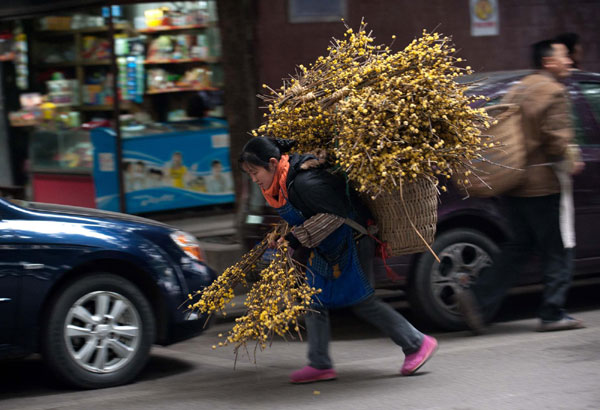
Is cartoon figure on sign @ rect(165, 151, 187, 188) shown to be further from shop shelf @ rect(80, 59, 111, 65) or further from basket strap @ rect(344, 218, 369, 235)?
basket strap @ rect(344, 218, 369, 235)

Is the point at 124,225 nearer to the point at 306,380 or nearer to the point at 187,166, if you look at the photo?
the point at 306,380

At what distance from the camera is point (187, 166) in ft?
35.8

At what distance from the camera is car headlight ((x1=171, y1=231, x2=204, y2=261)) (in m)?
5.88

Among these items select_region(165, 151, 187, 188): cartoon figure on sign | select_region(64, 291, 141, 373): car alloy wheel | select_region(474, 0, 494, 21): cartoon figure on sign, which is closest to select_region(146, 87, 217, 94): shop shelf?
select_region(165, 151, 187, 188): cartoon figure on sign

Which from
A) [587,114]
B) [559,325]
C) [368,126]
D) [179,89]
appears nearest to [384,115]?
[368,126]

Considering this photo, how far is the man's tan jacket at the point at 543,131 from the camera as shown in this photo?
6113 millimetres

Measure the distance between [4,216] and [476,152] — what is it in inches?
108

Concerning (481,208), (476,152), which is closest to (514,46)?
(481,208)

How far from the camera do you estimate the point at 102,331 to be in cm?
543

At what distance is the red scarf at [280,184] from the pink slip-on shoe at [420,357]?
1.18 metres

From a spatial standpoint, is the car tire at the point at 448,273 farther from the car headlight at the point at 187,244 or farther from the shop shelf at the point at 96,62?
the shop shelf at the point at 96,62

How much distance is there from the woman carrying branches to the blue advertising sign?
227 inches

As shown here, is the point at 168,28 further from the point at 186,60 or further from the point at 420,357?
the point at 420,357

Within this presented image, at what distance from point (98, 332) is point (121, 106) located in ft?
18.6
